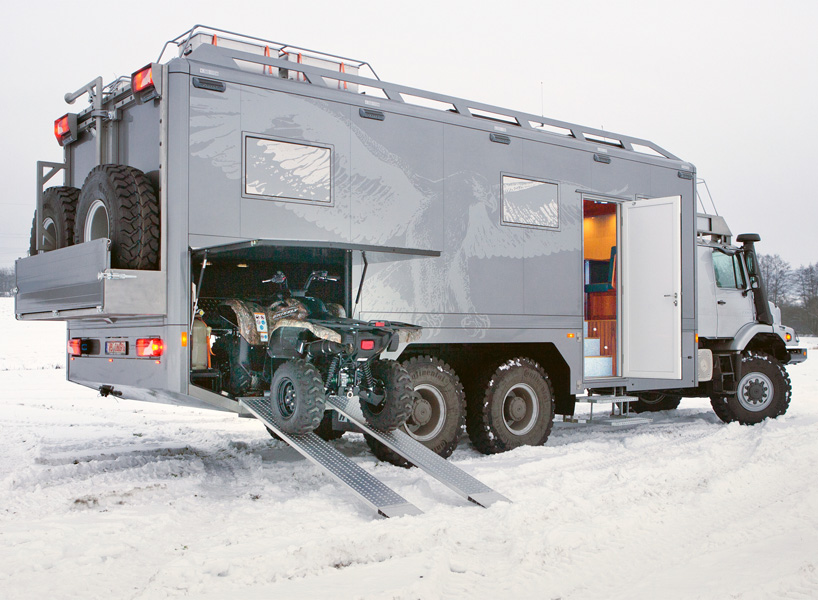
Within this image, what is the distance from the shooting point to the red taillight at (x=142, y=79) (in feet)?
20.8

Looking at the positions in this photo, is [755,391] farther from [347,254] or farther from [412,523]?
[412,523]

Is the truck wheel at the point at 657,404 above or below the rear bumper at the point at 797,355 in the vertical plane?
below

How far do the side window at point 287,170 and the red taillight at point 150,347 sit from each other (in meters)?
1.43

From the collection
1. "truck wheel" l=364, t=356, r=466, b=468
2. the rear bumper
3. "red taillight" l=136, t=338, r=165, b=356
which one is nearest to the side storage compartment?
"red taillight" l=136, t=338, r=165, b=356

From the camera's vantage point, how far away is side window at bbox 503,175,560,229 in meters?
8.40

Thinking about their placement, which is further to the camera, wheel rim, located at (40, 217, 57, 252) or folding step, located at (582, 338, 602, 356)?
folding step, located at (582, 338, 602, 356)

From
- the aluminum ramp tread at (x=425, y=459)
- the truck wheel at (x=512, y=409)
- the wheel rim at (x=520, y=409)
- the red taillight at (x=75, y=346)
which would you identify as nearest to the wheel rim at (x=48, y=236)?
the red taillight at (x=75, y=346)

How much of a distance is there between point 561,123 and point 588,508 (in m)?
4.89

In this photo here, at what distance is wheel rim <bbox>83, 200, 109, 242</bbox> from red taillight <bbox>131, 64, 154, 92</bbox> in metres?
1.00

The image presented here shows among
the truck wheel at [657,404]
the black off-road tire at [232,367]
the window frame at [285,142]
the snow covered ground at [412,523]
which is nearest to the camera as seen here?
the snow covered ground at [412,523]

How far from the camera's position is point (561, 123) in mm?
8992

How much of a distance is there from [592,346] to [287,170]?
4.97 meters

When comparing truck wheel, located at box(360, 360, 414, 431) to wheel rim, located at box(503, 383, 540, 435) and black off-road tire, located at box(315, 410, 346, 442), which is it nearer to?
black off-road tire, located at box(315, 410, 346, 442)

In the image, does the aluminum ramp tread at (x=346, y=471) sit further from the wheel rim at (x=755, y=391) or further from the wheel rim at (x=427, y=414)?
the wheel rim at (x=755, y=391)
